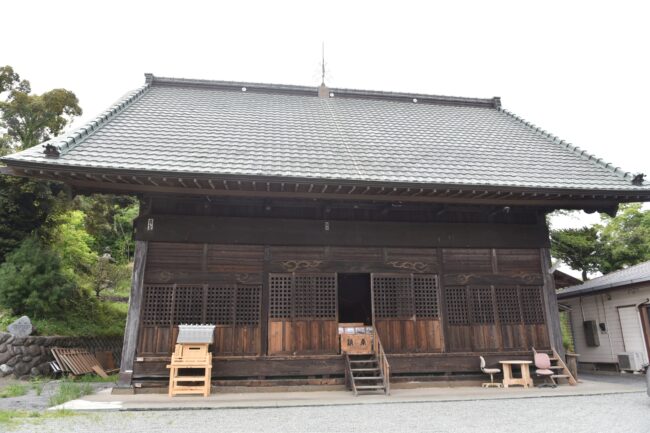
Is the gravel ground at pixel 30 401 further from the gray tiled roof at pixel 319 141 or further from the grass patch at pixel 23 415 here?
the gray tiled roof at pixel 319 141

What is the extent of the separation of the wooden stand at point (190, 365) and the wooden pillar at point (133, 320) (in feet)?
2.73

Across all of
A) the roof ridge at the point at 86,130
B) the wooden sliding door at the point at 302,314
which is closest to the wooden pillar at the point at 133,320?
the roof ridge at the point at 86,130

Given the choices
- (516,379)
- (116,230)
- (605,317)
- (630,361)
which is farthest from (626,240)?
(116,230)

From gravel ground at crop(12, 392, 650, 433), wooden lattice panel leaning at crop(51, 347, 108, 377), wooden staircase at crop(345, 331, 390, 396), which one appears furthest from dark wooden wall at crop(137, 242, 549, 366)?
wooden lattice panel leaning at crop(51, 347, 108, 377)

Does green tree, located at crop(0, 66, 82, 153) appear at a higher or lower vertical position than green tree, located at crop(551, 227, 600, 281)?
higher

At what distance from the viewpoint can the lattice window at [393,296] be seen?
26.0ft

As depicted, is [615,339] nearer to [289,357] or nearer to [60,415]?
[289,357]

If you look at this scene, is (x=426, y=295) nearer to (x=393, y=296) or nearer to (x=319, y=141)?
(x=393, y=296)

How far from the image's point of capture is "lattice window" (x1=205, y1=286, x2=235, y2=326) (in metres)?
7.40

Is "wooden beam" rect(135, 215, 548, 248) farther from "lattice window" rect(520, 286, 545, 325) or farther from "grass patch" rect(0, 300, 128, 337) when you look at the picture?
"grass patch" rect(0, 300, 128, 337)

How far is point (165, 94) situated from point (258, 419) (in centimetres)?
926

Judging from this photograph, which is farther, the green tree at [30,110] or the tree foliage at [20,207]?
the green tree at [30,110]

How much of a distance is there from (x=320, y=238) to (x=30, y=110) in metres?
11.6

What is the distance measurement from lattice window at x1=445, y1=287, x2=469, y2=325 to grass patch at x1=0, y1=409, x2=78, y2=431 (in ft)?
20.7
